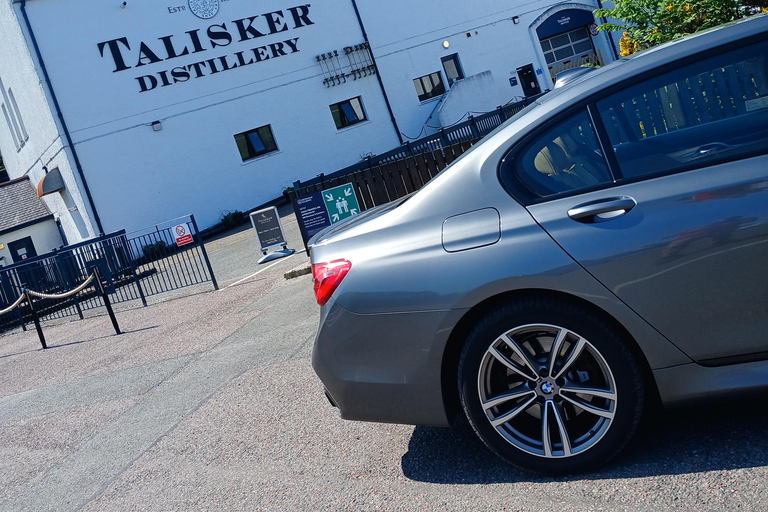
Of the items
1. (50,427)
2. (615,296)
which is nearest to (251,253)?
(50,427)

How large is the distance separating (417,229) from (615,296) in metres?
0.97

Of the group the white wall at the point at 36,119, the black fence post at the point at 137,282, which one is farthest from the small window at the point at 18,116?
the black fence post at the point at 137,282

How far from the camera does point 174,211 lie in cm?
2634

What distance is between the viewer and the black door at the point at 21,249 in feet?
90.9

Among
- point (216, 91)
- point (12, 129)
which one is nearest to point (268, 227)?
point (216, 91)

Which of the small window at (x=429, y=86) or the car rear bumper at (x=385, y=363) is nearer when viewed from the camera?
the car rear bumper at (x=385, y=363)

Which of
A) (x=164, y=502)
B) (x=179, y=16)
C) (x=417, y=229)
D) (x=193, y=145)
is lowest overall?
(x=164, y=502)

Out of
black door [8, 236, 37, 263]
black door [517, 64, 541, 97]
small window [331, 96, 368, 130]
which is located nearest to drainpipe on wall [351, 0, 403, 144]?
small window [331, 96, 368, 130]

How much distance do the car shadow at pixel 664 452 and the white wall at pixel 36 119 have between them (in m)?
23.8

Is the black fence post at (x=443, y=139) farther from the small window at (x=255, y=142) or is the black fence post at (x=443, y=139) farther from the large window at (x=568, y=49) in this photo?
the large window at (x=568, y=49)

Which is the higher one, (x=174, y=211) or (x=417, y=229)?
(x=174, y=211)

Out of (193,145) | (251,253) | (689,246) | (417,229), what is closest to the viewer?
(689,246)

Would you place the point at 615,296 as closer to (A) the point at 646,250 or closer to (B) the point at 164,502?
(A) the point at 646,250

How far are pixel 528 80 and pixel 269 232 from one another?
2442 cm
